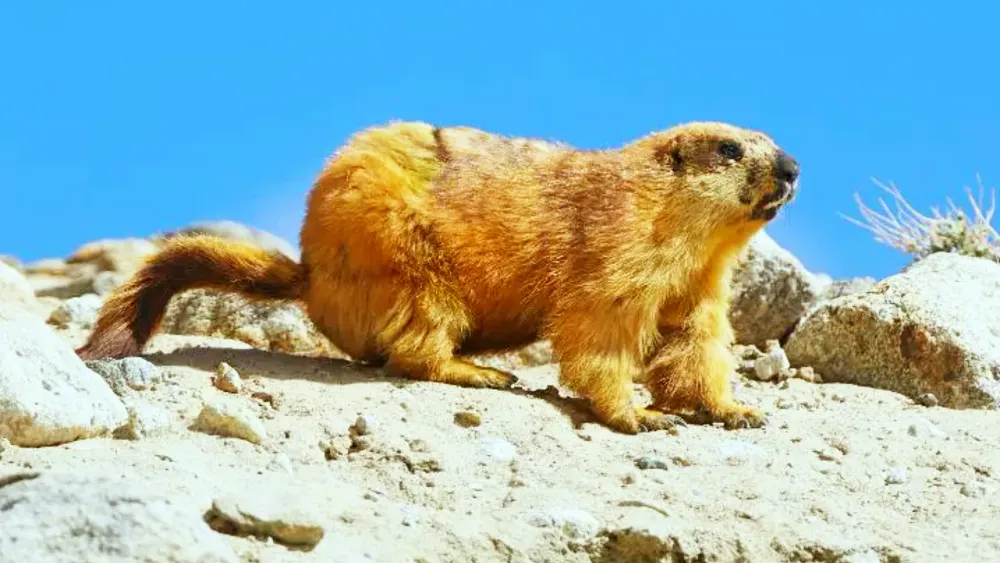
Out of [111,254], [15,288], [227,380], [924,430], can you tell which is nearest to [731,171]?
[924,430]

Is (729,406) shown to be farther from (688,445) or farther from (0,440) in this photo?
(0,440)

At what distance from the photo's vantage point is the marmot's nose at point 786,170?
8.94 m

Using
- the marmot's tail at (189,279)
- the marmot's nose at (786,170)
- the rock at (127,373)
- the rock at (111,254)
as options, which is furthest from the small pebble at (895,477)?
the rock at (111,254)

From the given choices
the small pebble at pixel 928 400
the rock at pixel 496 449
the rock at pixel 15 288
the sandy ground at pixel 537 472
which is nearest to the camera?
the sandy ground at pixel 537 472

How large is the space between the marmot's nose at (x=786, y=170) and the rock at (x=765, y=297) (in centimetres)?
245

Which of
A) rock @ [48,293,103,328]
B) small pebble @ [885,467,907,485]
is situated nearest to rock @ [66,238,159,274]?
rock @ [48,293,103,328]

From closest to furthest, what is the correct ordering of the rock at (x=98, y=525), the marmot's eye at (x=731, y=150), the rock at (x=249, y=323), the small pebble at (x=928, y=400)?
the rock at (x=98, y=525), the marmot's eye at (x=731, y=150), the small pebble at (x=928, y=400), the rock at (x=249, y=323)

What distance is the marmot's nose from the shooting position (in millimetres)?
8938

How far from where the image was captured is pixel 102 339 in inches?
360

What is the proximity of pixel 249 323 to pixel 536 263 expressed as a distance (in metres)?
3.27

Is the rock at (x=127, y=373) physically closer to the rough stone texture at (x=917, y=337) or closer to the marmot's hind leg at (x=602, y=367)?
the marmot's hind leg at (x=602, y=367)

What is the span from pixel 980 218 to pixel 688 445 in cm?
670

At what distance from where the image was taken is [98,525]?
5348 millimetres

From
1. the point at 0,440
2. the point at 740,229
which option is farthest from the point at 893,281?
the point at 0,440
